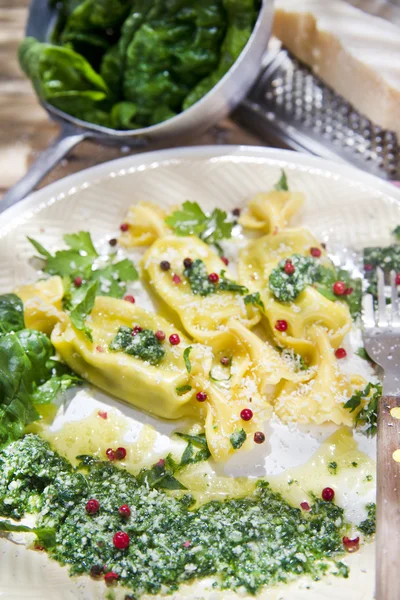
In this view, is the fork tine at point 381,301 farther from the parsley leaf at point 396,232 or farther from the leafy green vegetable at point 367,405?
the leafy green vegetable at point 367,405

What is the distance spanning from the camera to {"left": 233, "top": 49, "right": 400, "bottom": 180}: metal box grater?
4.45 m

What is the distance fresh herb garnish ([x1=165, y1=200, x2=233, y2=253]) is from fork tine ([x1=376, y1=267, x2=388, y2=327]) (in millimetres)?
915

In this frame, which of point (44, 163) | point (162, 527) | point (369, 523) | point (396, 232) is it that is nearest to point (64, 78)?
point (44, 163)

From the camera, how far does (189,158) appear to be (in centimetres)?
410

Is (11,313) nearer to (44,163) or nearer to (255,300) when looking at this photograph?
(255,300)

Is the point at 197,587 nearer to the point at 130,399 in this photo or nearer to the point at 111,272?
Answer: the point at 130,399

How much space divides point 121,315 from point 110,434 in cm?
65

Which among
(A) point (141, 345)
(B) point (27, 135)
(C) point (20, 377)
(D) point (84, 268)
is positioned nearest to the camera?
(C) point (20, 377)

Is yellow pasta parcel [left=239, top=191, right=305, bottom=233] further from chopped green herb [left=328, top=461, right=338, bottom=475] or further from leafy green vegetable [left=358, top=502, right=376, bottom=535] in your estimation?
leafy green vegetable [left=358, top=502, right=376, bottom=535]

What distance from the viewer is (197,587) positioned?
2727 mm

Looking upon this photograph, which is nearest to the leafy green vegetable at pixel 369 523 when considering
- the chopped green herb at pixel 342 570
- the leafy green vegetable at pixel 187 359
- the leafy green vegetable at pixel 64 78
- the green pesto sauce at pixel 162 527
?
the green pesto sauce at pixel 162 527

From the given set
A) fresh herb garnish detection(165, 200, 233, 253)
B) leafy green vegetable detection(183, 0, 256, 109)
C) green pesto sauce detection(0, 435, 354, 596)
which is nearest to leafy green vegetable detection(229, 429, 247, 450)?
green pesto sauce detection(0, 435, 354, 596)

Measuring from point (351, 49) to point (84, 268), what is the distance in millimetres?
2303

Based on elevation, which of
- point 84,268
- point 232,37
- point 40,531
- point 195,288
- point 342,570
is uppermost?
point 232,37
